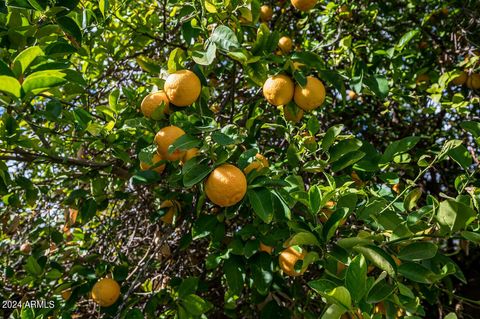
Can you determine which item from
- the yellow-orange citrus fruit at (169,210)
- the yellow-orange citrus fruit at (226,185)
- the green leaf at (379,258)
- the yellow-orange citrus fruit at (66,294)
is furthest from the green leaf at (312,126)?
the yellow-orange citrus fruit at (66,294)

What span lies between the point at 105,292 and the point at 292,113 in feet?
3.72

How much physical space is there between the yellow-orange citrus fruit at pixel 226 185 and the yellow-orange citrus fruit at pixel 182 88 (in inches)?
12.5

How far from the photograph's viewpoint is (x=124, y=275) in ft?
6.36

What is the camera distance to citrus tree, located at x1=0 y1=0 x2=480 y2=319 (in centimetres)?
119

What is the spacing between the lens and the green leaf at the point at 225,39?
127cm

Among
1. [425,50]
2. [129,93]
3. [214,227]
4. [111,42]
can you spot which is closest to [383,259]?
[214,227]

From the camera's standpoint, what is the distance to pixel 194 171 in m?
1.23

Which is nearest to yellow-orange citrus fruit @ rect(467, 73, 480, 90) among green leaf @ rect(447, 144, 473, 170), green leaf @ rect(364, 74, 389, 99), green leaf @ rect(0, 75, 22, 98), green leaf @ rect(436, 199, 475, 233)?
green leaf @ rect(364, 74, 389, 99)

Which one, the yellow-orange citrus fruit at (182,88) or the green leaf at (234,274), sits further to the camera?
the green leaf at (234,274)

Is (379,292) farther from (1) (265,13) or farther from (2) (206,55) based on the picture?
(1) (265,13)

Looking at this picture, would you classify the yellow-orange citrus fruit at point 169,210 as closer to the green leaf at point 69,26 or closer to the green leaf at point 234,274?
the green leaf at point 234,274

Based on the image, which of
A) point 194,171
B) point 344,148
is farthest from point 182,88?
point 344,148

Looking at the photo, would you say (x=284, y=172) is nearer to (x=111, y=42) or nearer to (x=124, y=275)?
(x=124, y=275)

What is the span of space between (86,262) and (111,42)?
1174mm
